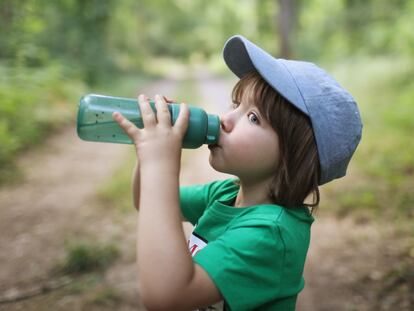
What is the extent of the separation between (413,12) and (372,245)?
747cm

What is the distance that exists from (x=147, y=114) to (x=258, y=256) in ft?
1.66

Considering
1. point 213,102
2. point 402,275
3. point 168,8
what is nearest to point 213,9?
point 168,8

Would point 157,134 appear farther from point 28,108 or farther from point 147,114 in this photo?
point 28,108

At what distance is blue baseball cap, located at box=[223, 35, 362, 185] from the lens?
127 centimetres

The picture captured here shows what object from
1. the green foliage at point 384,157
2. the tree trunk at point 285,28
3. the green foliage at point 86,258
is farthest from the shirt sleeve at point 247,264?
the tree trunk at point 285,28

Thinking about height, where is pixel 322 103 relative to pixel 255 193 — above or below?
above

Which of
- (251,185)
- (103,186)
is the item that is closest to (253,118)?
(251,185)

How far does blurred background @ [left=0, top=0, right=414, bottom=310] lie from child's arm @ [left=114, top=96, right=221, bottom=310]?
157 cm

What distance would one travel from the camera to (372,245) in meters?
3.25

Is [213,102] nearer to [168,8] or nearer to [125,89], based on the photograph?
[125,89]

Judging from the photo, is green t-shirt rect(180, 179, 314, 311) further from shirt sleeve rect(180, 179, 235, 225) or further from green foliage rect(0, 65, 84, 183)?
green foliage rect(0, 65, 84, 183)

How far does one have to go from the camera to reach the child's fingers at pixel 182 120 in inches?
48.1

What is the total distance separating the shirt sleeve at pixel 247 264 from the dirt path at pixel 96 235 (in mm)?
1564

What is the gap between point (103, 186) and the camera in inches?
184
